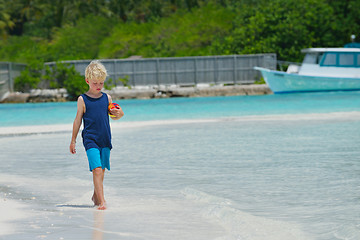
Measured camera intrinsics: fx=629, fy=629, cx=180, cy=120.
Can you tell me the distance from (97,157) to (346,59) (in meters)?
28.4

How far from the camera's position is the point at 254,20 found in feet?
126

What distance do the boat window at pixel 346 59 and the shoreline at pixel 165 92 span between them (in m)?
4.52

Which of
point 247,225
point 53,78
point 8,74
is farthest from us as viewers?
point 53,78

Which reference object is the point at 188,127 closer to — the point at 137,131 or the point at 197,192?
the point at 137,131

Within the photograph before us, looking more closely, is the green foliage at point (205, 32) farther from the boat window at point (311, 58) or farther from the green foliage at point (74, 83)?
the boat window at point (311, 58)

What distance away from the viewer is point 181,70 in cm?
3600

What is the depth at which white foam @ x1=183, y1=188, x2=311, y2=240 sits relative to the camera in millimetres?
5211

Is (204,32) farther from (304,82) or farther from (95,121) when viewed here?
(95,121)

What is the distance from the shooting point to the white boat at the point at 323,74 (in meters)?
32.7

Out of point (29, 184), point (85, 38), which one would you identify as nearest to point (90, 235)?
point (29, 184)

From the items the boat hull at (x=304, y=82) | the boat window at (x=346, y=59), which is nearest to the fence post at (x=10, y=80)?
the boat hull at (x=304, y=82)

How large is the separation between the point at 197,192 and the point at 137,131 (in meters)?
9.17

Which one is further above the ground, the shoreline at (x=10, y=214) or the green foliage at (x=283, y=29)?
the green foliage at (x=283, y=29)

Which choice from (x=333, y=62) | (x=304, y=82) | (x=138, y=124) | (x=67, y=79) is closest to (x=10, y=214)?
(x=138, y=124)
